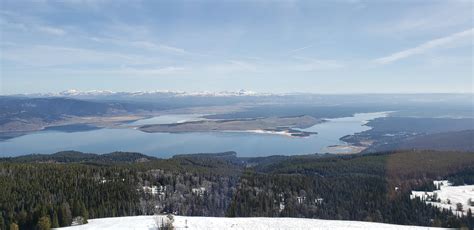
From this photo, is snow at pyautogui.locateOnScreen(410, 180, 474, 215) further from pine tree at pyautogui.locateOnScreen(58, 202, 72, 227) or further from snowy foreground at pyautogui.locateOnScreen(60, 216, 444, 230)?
pine tree at pyautogui.locateOnScreen(58, 202, 72, 227)

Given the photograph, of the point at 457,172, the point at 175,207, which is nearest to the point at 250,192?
the point at 175,207

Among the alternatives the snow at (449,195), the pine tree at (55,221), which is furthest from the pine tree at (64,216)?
the snow at (449,195)

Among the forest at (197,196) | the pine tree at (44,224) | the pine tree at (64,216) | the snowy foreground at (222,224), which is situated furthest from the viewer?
the forest at (197,196)

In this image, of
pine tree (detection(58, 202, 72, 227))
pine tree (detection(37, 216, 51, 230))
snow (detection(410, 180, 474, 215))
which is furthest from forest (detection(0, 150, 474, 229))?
snow (detection(410, 180, 474, 215))

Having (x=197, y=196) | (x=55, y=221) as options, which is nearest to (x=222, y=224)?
(x=55, y=221)

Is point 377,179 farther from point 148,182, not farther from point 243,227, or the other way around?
point 243,227

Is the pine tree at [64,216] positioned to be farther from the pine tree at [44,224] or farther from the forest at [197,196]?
the pine tree at [44,224]

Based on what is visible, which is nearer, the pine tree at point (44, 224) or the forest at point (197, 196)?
the pine tree at point (44, 224)

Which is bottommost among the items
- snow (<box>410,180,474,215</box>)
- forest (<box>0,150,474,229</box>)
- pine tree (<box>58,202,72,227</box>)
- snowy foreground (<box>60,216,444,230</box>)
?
snow (<box>410,180,474,215</box>)

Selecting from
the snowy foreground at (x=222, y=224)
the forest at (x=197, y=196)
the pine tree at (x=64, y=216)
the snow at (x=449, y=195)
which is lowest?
the snow at (x=449, y=195)
